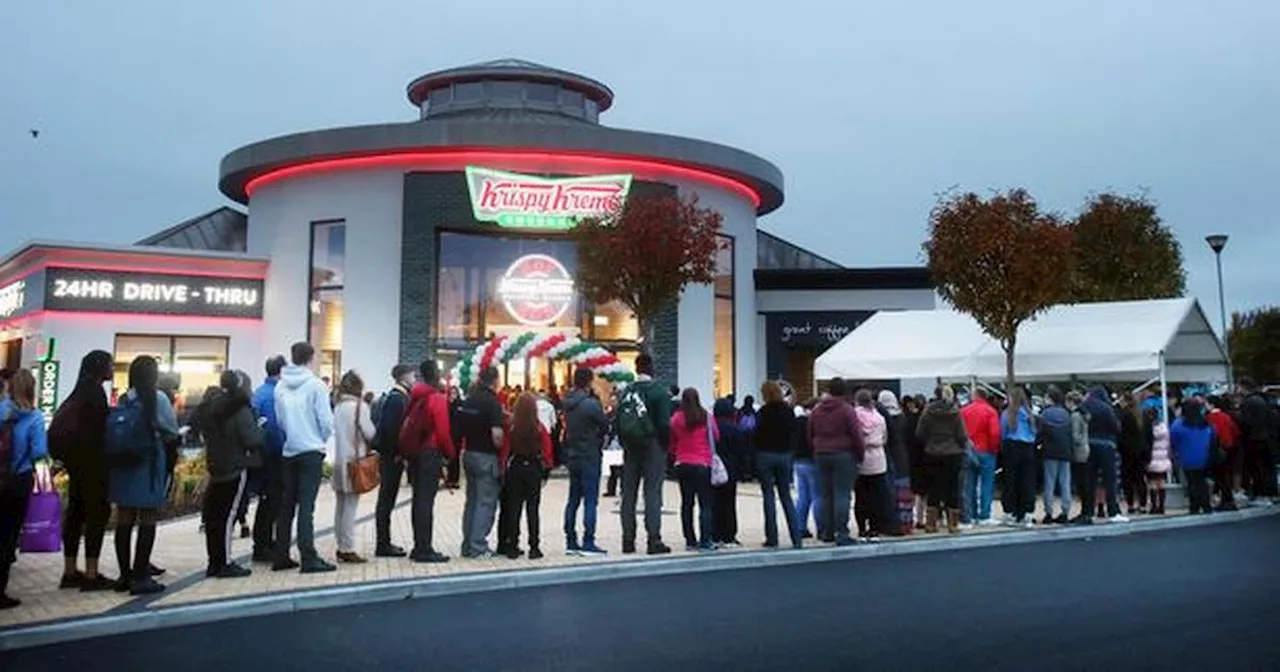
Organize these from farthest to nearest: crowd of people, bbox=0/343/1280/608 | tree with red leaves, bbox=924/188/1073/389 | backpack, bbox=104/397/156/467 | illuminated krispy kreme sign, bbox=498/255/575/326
Answer: 1. illuminated krispy kreme sign, bbox=498/255/575/326
2. tree with red leaves, bbox=924/188/1073/389
3. crowd of people, bbox=0/343/1280/608
4. backpack, bbox=104/397/156/467

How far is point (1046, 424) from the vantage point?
12938mm

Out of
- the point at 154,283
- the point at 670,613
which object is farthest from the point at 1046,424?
the point at 154,283

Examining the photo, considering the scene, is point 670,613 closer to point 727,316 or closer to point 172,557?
point 172,557

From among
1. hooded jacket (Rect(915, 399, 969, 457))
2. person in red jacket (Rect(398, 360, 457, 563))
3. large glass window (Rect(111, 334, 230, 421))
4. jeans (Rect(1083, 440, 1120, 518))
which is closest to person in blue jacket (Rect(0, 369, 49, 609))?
person in red jacket (Rect(398, 360, 457, 563))

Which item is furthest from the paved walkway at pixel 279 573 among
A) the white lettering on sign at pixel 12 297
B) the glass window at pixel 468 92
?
the glass window at pixel 468 92

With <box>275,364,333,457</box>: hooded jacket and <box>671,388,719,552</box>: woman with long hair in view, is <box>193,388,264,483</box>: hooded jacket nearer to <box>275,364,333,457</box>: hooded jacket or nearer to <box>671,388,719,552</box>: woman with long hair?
<box>275,364,333,457</box>: hooded jacket

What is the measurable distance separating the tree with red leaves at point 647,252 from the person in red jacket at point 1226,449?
35.9ft

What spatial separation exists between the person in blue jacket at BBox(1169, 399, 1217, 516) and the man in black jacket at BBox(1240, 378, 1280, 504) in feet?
3.95

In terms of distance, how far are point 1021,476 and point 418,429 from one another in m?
7.73

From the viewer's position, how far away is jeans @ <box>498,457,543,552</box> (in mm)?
10125

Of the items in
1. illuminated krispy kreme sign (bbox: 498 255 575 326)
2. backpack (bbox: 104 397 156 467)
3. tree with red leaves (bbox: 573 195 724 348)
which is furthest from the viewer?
illuminated krispy kreme sign (bbox: 498 255 575 326)

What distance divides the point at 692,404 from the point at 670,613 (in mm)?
3411

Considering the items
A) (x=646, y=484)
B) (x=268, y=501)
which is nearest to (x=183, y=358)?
(x=268, y=501)

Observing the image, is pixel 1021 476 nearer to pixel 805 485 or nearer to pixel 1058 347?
pixel 805 485
